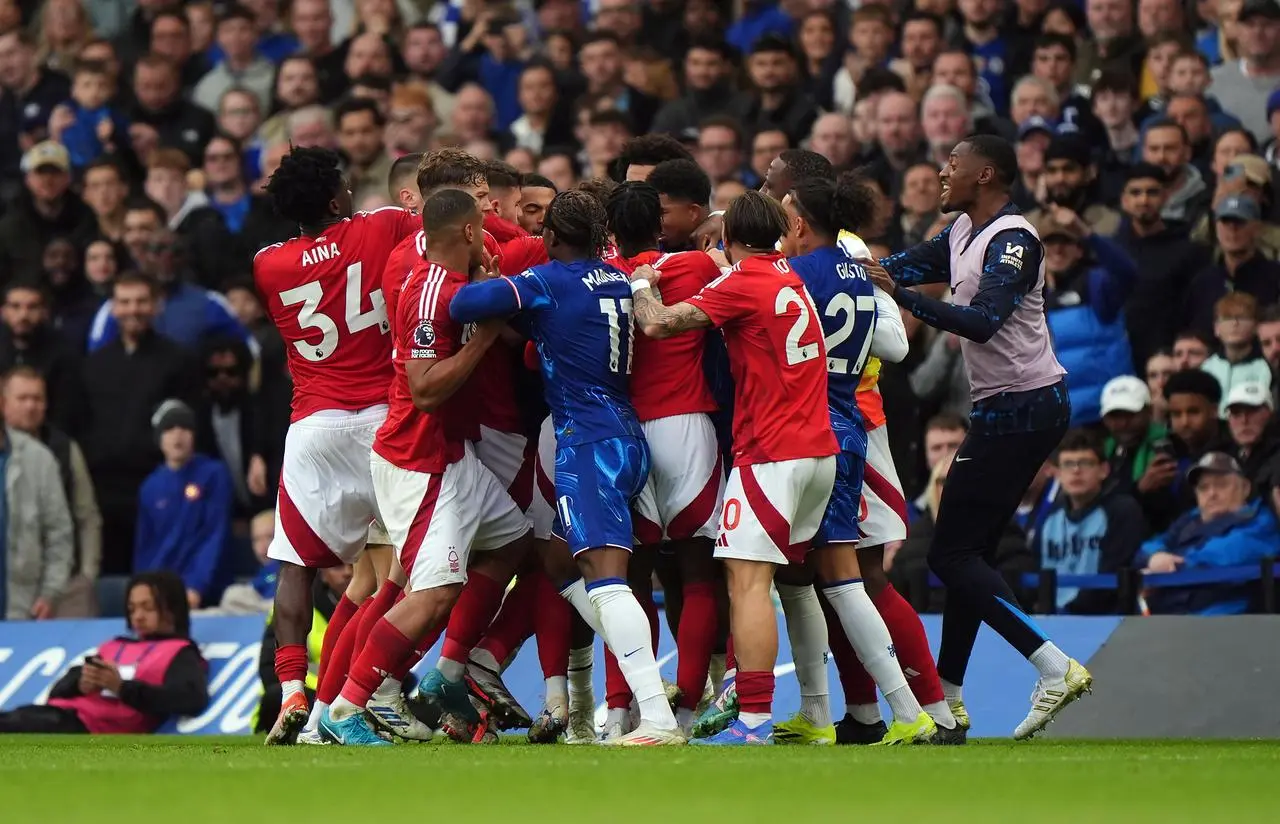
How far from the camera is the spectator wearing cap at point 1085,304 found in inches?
552

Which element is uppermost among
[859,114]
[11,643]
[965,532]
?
[859,114]

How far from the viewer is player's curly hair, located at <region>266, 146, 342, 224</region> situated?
1063 cm

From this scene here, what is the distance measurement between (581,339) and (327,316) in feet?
5.35

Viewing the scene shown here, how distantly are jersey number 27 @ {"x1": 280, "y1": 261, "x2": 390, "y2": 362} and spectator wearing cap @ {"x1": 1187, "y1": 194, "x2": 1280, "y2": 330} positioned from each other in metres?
5.91

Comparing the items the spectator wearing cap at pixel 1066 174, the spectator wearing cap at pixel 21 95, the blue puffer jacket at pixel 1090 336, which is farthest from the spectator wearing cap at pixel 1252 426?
the spectator wearing cap at pixel 21 95

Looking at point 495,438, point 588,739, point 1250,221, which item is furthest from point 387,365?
point 1250,221

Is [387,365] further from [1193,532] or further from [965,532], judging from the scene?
[1193,532]

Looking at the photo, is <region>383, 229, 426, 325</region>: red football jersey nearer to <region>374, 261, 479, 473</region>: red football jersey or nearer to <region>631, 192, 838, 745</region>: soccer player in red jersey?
<region>374, 261, 479, 473</region>: red football jersey

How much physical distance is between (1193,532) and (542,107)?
24.7 feet

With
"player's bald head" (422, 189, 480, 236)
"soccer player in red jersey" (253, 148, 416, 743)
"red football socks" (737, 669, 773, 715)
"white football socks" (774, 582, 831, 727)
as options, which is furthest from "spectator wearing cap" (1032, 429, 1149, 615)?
"player's bald head" (422, 189, 480, 236)

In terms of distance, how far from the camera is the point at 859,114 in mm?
16250

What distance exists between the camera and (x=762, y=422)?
9.76 meters

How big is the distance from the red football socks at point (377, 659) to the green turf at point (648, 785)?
13.7 inches

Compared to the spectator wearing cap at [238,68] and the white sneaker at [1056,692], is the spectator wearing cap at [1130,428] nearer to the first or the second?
the white sneaker at [1056,692]
